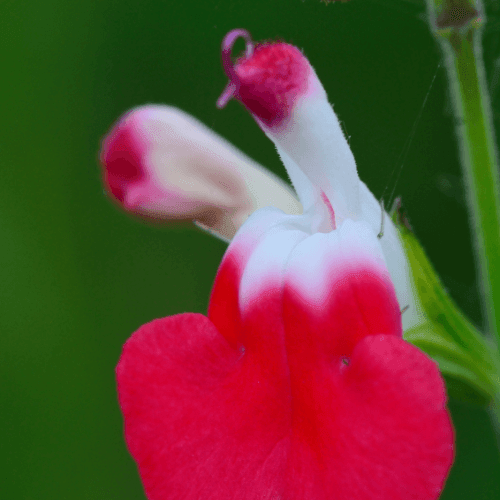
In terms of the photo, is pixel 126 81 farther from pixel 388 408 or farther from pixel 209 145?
pixel 388 408

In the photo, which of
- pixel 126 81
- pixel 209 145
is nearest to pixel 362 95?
pixel 126 81

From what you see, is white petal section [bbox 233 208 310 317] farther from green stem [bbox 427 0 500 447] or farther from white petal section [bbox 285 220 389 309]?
green stem [bbox 427 0 500 447]

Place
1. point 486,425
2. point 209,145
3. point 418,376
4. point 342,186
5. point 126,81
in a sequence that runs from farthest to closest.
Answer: point 126,81 → point 486,425 → point 209,145 → point 342,186 → point 418,376

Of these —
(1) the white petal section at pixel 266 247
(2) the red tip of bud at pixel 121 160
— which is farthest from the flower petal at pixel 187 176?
(1) the white petal section at pixel 266 247

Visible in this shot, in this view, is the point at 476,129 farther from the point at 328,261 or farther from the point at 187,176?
the point at 187,176

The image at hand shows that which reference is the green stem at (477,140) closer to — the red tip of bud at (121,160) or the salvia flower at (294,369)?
the salvia flower at (294,369)
